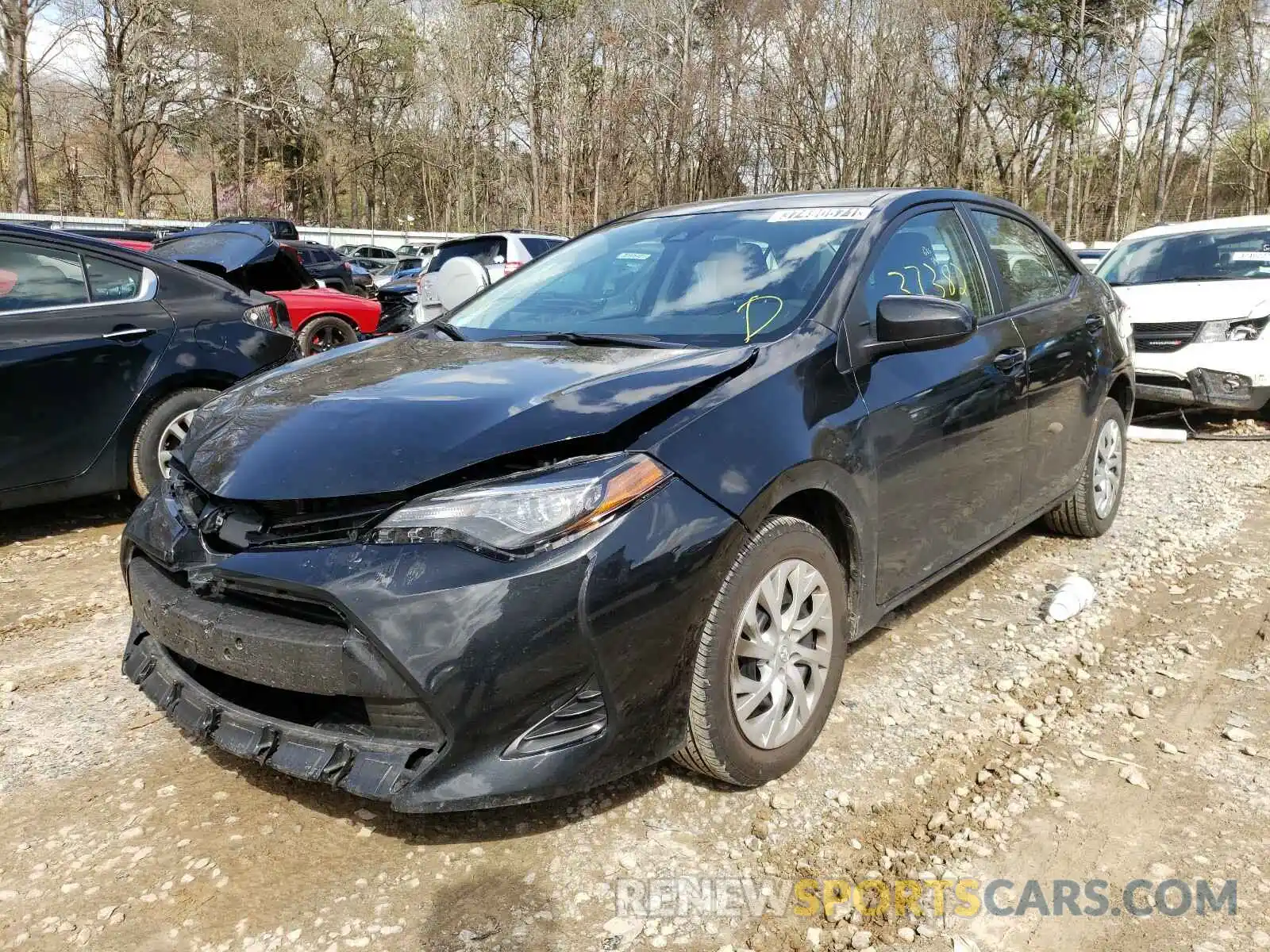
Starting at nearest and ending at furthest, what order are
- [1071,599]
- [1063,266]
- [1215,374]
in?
[1071,599] → [1063,266] → [1215,374]

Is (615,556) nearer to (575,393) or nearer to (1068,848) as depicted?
(575,393)

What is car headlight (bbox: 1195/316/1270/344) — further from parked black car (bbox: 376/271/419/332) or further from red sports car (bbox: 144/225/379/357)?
parked black car (bbox: 376/271/419/332)

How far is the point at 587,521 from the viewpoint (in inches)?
81.1

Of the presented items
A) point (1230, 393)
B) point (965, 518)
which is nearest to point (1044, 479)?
point (965, 518)

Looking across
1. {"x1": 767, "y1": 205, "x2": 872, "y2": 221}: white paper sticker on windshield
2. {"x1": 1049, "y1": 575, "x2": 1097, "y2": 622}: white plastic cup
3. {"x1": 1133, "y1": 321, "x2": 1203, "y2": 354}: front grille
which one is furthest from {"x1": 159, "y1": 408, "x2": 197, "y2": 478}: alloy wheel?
{"x1": 1133, "y1": 321, "x2": 1203, "y2": 354}: front grille

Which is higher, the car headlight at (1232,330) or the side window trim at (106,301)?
the side window trim at (106,301)

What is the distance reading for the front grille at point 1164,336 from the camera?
7234 mm

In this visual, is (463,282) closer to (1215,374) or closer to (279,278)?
(279,278)

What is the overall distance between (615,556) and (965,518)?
180 cm

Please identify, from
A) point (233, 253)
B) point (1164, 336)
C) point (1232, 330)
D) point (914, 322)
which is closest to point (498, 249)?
point (233, 253)

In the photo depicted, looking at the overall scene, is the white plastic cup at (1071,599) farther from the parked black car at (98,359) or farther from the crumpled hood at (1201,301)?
the parked black car at (98,359)

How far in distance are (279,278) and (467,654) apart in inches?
331

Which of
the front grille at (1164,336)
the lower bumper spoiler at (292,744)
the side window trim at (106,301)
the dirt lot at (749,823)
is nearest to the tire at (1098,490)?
the dirt lot at (749,823)

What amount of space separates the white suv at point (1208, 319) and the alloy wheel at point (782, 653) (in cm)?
570
